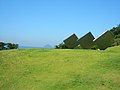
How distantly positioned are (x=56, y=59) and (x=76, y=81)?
407 centimetres

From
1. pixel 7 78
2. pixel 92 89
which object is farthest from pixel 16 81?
pixel 92 89

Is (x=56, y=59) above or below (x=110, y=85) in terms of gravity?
above

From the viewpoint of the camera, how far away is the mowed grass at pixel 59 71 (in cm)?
1138

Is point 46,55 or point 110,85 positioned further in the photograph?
point 46,55

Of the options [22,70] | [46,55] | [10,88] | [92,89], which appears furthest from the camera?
[46,55]

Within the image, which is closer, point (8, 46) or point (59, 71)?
point (59, 71)

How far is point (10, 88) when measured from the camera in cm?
1147

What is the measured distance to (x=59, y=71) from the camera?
13281mm

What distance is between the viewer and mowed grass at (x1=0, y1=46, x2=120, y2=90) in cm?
1138

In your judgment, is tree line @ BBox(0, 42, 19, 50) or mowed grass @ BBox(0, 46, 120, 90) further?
tree line @ BBox(0, 42, 19, 50)

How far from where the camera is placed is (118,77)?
39.0ft

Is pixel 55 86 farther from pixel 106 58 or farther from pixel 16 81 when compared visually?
pixel 106 58

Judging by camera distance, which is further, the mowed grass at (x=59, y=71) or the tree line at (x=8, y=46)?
the tree line at (x=8, y=46)

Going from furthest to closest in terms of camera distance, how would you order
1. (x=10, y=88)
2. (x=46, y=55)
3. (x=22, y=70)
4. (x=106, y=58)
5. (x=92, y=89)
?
(x=46, y=55) < (x=106, y=58) < (x=22, y=70) < (x=10, y=88) < (x=92, y=89)
